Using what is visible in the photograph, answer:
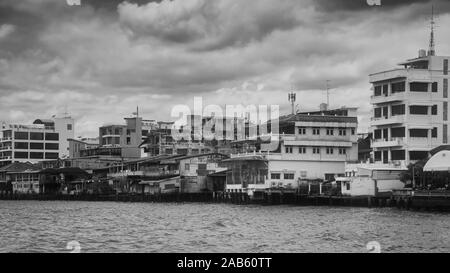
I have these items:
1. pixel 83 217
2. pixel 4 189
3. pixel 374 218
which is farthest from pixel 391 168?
pixel 4 189

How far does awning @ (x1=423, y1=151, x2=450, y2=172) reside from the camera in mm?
64750

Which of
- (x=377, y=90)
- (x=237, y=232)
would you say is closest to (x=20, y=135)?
(x=377, y=90)

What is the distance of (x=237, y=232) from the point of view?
4378cm

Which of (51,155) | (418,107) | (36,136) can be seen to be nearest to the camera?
(418,107)

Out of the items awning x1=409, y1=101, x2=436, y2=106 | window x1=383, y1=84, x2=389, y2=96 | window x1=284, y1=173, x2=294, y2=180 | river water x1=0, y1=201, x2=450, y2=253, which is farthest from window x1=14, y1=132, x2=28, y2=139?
river water x1=0, y1=201, x2=450, y2=253

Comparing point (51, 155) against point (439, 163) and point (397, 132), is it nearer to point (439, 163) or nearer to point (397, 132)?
point (397, 132)

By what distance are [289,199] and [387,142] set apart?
10572 millimetres

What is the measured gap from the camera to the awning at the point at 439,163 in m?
64.8

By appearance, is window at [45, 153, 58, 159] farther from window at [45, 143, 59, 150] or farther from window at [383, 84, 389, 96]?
window at [383, 84, 389, 96]

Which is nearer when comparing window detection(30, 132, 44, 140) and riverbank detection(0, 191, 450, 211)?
riverbank detection(0, 191, 450, 211)
